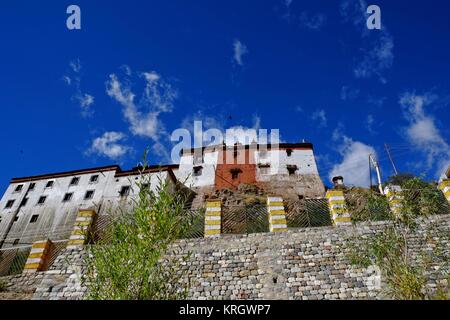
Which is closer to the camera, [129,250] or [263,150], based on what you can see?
[129,250]

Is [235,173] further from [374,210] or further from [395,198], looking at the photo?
[395,198]

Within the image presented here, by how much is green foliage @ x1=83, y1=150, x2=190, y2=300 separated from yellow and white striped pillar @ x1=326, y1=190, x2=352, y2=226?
6357 mm

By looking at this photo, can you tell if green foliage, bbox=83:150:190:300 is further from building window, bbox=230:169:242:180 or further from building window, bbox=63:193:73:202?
building window, bbox=63:193:73:202

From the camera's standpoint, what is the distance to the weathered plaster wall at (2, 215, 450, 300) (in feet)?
30.8

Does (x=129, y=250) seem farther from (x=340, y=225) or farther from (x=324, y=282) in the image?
(x=340, y=225)

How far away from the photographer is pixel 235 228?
41.1 ft

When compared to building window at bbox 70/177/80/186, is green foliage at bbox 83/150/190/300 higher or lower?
lower

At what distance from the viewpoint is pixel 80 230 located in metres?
11.4

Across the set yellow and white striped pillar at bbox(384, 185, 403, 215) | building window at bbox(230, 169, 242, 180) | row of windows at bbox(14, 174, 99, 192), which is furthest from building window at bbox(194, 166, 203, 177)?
yellow and white striped pillar at bbox(384, 185, 403, 215)

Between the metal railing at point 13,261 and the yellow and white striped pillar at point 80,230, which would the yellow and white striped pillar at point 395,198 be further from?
the metal railing at point 13,261

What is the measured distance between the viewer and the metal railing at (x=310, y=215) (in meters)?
12.1

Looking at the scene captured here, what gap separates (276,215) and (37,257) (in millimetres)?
8847
